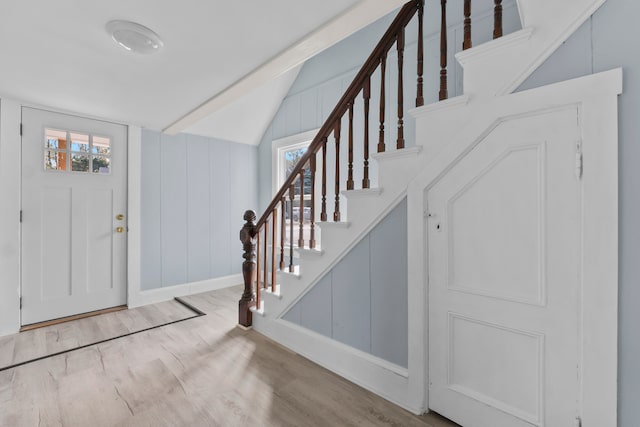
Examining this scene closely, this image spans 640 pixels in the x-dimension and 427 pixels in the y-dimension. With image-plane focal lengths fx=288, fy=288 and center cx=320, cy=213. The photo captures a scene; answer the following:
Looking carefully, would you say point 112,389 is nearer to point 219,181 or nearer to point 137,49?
point 137,49

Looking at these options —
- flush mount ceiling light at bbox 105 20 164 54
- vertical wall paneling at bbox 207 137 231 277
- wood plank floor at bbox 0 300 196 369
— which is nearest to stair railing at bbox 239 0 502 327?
wood plank floor at bbox 0 300 196 369

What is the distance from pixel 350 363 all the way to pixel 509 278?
1077 mm

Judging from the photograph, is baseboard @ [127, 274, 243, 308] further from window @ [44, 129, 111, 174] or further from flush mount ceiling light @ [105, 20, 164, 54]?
flush mount ceiling light @ [105, 20, 164, 54]

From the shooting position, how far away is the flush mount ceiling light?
4.98ft

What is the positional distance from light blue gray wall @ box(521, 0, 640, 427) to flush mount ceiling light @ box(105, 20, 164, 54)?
6.83ft

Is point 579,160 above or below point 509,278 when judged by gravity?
above

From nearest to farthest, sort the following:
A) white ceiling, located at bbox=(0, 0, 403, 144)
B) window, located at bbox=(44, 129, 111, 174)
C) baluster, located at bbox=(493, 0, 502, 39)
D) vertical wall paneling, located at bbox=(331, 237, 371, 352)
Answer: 1. baluster, located at bbox=(493, 0, 502, 39)
2. white ceiling, located at bbox=(0, 0, 403, 144)
3. vertical wall paneling, located at bbox=(331, 237, 371, 352)
4. window, located at bbox=(44, 129, 111, 174)

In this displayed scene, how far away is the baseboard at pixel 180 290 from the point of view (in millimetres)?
3223

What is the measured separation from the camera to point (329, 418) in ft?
4.97

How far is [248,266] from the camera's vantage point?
8.66ft

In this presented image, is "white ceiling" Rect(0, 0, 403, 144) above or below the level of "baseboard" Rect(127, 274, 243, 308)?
above

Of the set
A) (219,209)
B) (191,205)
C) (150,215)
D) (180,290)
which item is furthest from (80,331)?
(219,209)

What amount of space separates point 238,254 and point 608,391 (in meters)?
3.87

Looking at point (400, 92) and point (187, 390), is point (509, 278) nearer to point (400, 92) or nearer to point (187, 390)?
point (400, 92)
